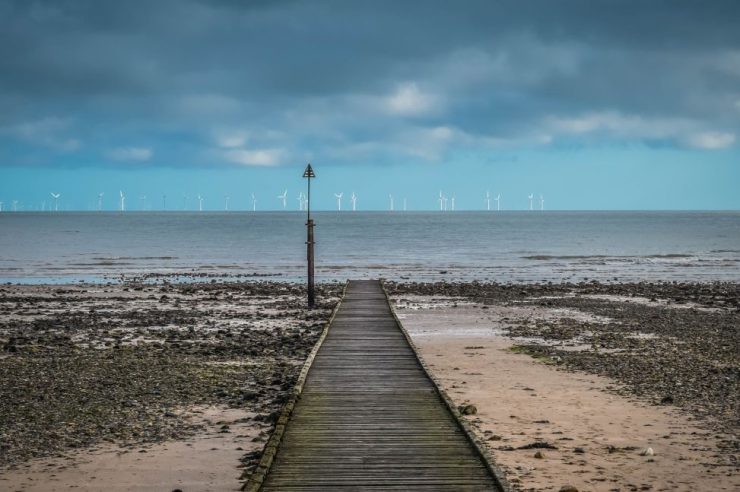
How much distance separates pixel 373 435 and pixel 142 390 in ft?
21.5

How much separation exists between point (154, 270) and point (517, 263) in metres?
28.0

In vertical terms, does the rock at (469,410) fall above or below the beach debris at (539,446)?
above

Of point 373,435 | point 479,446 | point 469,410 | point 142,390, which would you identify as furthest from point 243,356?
point 479,446

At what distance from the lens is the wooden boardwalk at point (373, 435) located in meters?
9.43

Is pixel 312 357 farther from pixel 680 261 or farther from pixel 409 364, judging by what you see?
pixel 680 261

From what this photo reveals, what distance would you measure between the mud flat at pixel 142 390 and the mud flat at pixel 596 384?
3802 millimetres

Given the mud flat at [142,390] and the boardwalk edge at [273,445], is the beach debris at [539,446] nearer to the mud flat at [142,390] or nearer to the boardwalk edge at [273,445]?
the boardwalk edge at [273,445]

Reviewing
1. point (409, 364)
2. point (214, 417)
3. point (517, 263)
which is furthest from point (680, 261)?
point (214, 417)

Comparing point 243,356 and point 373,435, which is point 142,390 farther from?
point 373,435

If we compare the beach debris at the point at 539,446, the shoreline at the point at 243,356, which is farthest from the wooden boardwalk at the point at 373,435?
the beach debris at the point at 539,446

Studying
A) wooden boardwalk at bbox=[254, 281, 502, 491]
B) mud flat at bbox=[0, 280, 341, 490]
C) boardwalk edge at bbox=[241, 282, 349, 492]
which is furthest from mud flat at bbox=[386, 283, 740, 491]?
mud flat at bbox=[0, 280, 341, 490]

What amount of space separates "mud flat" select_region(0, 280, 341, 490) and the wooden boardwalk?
3.08 ft

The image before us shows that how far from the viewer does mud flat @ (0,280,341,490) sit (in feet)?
37.1

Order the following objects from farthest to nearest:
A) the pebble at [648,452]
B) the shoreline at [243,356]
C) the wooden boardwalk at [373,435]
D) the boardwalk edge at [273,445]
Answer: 1. the shoreline at [243,356]
2. the pebble at [648,452]
3. the wooden boardwalk at [373,435]
4. the boardwalk edge at [273,445]
